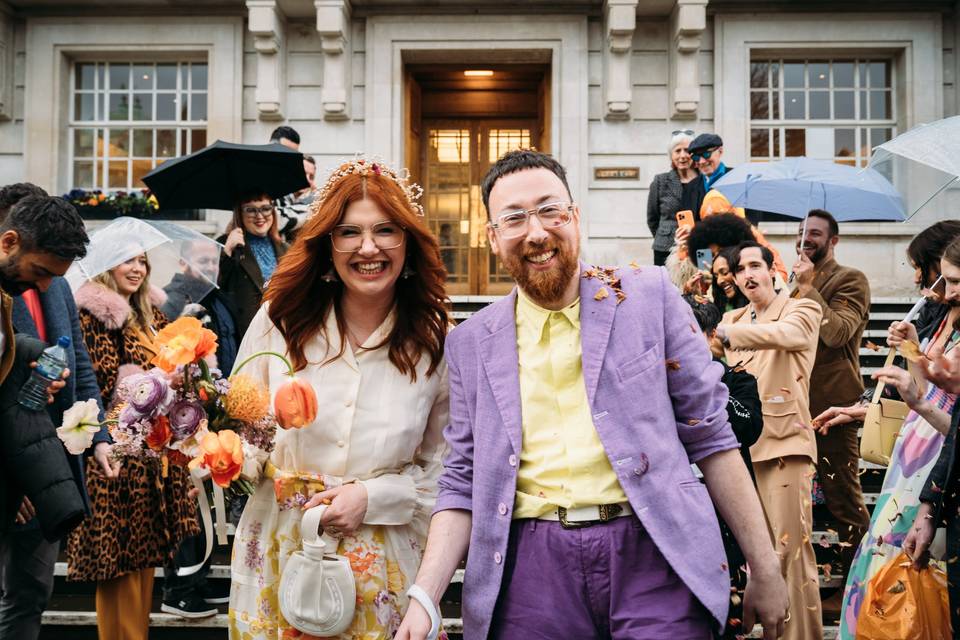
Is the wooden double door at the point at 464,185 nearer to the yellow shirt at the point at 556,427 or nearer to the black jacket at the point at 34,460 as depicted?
the black jacket at the point at 34,460

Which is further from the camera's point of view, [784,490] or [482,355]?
[784,490]

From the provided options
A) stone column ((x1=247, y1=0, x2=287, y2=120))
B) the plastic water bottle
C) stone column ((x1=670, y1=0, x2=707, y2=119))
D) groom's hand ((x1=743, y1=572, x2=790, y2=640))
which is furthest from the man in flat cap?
stone column ((x1=247, y1=0, x2=287, y2=120))

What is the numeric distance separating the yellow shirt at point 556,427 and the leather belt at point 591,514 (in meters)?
0.02

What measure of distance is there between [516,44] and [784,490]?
8324 mm

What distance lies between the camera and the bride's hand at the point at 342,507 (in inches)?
87.7

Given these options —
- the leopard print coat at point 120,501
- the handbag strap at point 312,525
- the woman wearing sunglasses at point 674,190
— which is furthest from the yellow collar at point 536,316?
the woman wearing sunglasses at point 674,190

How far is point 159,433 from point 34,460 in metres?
1.17

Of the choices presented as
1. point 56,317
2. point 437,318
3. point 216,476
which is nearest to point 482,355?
point 437,318

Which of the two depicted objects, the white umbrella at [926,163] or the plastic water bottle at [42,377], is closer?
the plastic water bottle at [42,377]

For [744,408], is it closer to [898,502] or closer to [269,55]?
[898,502]

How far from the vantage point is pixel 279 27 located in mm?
10930

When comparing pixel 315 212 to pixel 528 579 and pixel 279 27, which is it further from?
pixel 279 27

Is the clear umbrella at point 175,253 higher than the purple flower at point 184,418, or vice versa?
the clear umbrella at point 175,253

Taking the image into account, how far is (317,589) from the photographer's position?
2.19m
